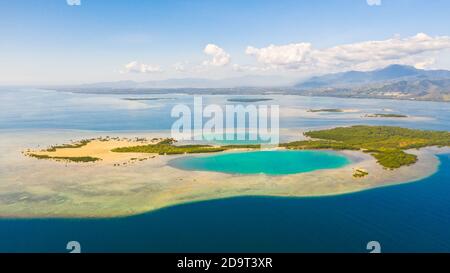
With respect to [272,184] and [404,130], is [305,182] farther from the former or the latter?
[404,130]

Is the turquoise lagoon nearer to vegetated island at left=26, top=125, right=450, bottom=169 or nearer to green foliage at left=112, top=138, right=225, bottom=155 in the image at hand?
green foliage at left=112, top=138, right=225, bottom=155

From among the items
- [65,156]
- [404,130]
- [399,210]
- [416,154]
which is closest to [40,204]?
[65,156]

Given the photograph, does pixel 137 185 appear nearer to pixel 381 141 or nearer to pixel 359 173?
pixel 359 173

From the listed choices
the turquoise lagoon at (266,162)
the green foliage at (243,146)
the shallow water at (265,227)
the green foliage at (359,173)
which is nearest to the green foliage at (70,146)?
the turquoise lagoon at (266,162)

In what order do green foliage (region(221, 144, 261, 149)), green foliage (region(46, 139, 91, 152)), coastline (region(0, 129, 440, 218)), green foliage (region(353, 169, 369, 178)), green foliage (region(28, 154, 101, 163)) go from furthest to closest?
green foliage (region(221, 144, 261, 149))
green foliage (region(46, 139, 91, 152))
green foliage (region(28, 154, 101, 163))
green foliage (region(353, 169, 369, 178))
coastline (region(0, 129, 440, 218))

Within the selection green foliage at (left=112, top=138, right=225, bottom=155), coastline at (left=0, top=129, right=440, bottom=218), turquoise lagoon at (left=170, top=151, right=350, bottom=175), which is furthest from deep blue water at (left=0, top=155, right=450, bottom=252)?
green foliage at (left=112, top=138, right=225, bottom=155)

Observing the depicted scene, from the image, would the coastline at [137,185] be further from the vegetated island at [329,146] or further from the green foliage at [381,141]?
the vegetated island at [329,146]

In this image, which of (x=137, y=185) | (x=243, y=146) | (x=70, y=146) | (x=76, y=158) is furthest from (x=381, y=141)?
(x=70, y=146)

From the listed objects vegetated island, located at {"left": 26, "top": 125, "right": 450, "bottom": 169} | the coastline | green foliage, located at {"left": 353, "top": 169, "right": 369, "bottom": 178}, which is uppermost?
vegetated island, located at {"left": 26, "top": 125, "right": 450, "bottom": 169}
